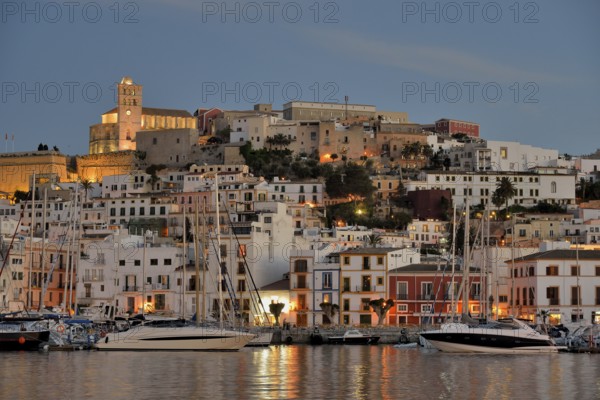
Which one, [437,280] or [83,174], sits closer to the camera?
[437,280]

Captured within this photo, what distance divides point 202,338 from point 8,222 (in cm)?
3777

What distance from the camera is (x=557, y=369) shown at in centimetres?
4666

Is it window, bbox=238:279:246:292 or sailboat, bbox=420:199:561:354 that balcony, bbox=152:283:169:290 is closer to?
window, bbox=238:279:246:292

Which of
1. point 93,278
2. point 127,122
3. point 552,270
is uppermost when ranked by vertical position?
point 127,122

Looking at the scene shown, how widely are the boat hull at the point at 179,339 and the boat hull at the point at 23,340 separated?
3545 mm

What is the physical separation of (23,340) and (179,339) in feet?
24.5

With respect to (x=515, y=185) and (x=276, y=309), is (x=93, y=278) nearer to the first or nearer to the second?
(x=276, y=309)

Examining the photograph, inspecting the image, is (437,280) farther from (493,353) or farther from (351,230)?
(351,230)

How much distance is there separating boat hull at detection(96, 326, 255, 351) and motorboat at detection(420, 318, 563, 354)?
354 inches

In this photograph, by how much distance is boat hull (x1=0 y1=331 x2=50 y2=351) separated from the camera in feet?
187

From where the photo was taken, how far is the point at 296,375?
4294 cm

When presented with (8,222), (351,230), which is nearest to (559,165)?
(351,230)

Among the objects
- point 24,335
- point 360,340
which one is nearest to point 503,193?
point 360,340

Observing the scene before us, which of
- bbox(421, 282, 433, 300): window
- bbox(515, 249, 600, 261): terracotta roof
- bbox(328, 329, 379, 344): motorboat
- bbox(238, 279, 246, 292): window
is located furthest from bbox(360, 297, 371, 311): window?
bbox(515, 249, 600, 261): terracotta roof
